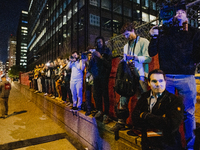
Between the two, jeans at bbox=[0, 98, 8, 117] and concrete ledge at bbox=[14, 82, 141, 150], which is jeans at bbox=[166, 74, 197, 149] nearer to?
concrete ledge at bbox=[14, 82, 141, 150]

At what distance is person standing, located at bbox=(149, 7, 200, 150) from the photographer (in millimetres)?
1932

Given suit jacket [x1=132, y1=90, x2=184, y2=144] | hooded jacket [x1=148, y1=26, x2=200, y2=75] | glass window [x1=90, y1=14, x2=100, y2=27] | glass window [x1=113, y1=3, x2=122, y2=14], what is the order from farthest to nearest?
glass window [x1=113, y1=3, x2=122, y2=14], glass window [x1=90, y1=14, x2=100, y2=27], hooded jacket [x1=148, y1=26, x2=200, y2=75], suit jacket [x1=132, y1=90, x2=184, y2=144]

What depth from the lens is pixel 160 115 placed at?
1.72m

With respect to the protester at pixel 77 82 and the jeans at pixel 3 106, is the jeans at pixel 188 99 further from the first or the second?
the jeans at pixel 3 106

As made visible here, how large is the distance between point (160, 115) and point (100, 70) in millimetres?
2027

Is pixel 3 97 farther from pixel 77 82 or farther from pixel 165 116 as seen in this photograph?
pixel 165 116

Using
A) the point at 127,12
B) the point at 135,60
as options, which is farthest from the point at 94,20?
the point at 135,60

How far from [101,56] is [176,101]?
2168 millimetres

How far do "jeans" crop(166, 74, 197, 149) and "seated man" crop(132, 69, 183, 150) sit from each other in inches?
15.4

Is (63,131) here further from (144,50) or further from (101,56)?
(144,50)

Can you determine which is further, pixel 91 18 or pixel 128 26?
pixel 91 18

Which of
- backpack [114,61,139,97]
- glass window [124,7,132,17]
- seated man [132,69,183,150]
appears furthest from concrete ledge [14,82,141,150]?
glass window [124,7,132,17]

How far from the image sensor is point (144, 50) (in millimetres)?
2586

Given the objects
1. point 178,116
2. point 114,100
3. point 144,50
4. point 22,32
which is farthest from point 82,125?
point 22,32
